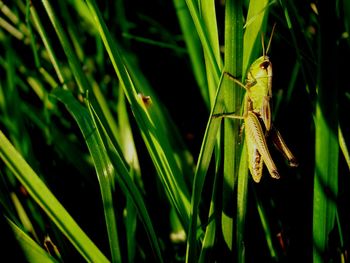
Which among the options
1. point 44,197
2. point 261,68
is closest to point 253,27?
point 261,68

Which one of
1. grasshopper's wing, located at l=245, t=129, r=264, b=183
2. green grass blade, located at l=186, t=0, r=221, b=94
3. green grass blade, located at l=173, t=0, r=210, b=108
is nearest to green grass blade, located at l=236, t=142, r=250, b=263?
grasshopper's wing, located at l=245, t=129, r=264, b=183

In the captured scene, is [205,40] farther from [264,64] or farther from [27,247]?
[27,247]

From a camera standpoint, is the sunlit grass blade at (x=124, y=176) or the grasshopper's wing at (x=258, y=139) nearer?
the sunlit grass blade at (x=124, y=176)

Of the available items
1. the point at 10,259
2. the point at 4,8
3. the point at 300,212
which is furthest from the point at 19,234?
the point at 4,8

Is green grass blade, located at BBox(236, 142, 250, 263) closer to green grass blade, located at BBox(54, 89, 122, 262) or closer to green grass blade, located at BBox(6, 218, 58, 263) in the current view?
green grass blade, located at BBox(54, 89, 122, 262)

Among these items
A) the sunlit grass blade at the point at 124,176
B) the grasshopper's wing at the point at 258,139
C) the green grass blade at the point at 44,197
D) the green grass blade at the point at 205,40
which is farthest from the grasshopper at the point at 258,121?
the green grass blade at the point at 44,197

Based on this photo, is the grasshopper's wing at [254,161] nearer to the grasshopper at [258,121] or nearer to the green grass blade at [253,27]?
the grasshopper at [258,121]

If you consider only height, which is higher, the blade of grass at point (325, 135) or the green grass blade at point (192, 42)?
the green grass blade at point (192, 42)
